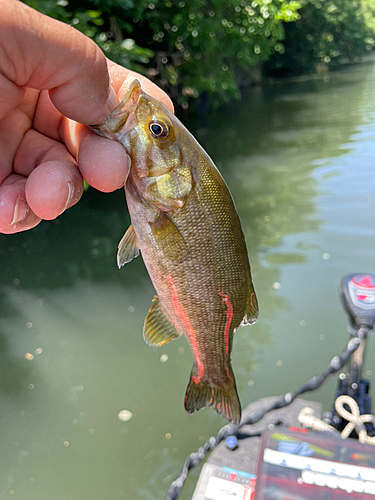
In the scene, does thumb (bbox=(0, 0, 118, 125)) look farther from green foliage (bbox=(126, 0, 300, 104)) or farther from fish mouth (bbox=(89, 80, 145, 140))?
green foliage (bbox=(126, 0, 300, 104))

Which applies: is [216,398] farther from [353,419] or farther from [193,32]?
[193,32]

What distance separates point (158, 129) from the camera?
147cm

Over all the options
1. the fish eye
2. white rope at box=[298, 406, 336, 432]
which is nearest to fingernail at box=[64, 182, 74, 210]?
the fish eye

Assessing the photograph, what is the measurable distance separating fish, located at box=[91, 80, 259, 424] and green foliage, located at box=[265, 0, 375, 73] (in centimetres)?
3109

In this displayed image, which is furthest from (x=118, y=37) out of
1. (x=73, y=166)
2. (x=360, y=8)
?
(x=360, y=8)

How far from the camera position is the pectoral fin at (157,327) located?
1.68 meters

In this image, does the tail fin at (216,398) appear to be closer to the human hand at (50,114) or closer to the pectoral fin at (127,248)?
the pectoral fin at (127,248)

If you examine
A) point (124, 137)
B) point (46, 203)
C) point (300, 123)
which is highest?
point (124, 137)

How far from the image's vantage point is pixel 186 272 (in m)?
1.54

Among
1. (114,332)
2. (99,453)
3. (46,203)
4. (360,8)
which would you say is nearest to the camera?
(46,203)

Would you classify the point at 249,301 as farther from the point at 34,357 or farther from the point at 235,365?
the point at 34,357

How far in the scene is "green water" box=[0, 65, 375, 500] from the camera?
3.29m

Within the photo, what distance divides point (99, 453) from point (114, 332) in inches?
53.8

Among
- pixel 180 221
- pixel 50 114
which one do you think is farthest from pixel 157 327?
pixel 50 114
